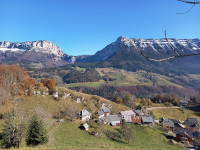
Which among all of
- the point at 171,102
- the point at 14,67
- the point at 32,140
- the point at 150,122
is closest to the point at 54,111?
the point at 32,140

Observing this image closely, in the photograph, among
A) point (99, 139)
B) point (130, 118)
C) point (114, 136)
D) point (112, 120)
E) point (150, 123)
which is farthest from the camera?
point (130, 118)

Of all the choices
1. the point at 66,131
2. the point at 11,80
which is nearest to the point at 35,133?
the point at 66,131

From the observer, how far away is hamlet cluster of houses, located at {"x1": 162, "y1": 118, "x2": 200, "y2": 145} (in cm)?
4291

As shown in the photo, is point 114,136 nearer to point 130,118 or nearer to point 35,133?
point 130,118

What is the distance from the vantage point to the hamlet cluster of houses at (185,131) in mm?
42906

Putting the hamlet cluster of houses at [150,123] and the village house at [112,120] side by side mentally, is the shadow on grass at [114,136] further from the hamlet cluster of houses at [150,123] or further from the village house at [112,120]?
the hamlet cluster of houses at [150,123]

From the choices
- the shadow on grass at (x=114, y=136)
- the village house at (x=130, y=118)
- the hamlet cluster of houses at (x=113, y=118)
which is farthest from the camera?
the village house at (x=130, y=118)

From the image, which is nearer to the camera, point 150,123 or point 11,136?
point 11,136

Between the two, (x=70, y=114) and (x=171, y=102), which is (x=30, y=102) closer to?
(x=70, y=114)

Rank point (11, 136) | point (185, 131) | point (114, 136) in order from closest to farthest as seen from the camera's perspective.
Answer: point (11, 136), point (114, 136), point (185, 131)

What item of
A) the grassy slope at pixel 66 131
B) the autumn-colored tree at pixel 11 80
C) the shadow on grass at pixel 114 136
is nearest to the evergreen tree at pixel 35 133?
the grassy slope at pixel 66 131

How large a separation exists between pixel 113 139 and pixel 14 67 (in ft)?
165

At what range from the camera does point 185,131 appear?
47.4 meters

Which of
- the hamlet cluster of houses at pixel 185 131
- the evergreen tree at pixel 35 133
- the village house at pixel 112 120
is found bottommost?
the hamlet cluster of houses at pixel 185 131
